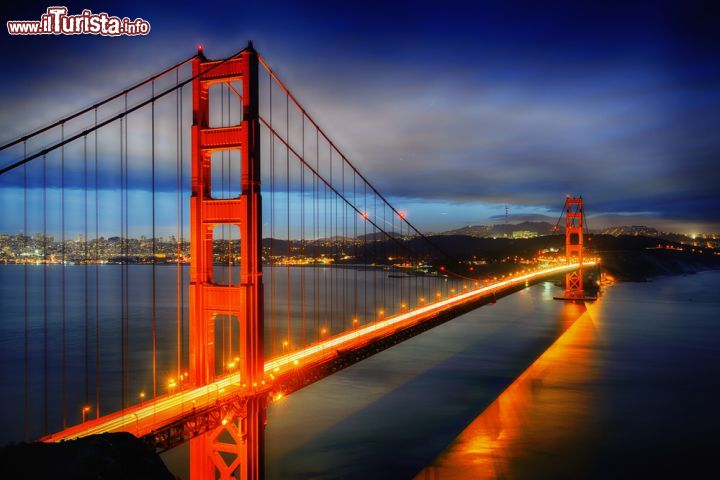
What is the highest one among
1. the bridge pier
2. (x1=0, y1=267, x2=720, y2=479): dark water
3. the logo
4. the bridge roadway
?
the logo

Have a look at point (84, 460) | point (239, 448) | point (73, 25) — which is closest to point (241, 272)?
point (239, 448)

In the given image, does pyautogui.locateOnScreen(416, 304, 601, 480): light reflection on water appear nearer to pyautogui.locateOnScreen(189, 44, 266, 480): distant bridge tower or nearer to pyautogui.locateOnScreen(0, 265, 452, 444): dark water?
pyautogui.locateOnScreen(189, 44, 266, 480): distant bridge tower

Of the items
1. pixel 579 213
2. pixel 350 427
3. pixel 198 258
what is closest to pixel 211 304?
pixel 198 258

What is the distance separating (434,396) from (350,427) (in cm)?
557

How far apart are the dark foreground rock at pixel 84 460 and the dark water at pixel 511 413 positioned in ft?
27.5

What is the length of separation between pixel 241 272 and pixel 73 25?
6348 mm

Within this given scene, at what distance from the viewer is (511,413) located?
2017 centimetres

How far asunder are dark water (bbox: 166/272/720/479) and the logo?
37.3 ft

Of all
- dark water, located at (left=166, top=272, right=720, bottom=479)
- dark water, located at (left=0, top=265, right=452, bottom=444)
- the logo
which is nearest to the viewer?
the logo

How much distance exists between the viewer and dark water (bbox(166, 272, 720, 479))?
15.3 meters

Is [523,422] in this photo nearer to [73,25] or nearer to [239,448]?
[239,448]

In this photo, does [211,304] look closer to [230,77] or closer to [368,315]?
[230,77]

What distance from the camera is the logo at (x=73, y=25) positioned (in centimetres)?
1141

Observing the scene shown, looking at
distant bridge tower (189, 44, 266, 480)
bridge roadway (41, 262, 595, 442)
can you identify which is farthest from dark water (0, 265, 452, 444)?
bridge roadway (41, 262, 595, 442)
